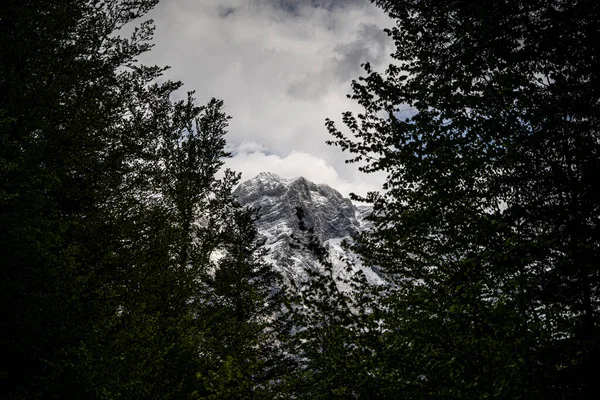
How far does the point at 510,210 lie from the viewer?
4227 millimetres

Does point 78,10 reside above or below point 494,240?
above

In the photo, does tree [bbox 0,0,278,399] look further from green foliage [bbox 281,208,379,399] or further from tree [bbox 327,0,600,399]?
tree [bbox 327,0,600,399]

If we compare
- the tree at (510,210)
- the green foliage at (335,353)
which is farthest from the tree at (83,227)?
the tree at (510,210)

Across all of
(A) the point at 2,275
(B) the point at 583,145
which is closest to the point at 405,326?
(B) the point at 583,145

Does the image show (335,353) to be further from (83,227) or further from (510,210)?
(83,227)

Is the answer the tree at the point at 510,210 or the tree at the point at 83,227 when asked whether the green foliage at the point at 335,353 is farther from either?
the tree at the point at 83,227

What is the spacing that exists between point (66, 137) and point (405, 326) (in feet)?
23.5

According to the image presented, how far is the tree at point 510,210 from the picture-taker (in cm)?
368

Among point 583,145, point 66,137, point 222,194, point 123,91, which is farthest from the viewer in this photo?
point 222,194

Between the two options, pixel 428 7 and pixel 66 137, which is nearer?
pixel 428 7

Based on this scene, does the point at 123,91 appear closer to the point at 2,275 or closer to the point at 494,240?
the point at 2,275

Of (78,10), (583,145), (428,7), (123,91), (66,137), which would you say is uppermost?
(78,10)

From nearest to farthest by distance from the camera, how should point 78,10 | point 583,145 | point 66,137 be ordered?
1. point 583,145
2. point 66,137
3. point 78,10

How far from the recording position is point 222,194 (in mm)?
13602
